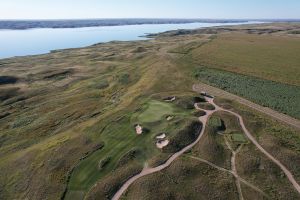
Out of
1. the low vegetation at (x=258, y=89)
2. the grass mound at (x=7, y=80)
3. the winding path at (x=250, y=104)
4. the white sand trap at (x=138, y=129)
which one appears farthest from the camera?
the grass mound at (x=7, y=80)

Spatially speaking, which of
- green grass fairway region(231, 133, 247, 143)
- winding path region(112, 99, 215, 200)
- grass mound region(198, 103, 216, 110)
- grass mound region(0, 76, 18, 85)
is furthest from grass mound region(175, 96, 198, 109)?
grass mound region(0, 76, 18, 85)

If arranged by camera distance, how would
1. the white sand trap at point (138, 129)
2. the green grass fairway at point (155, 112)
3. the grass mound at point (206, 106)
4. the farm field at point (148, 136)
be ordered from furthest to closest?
the grass mound at point (206, 106) → the green grass fairway at point (155, 112) → the white sand trap at point (138, 129) → the farm field at point (148, 136)

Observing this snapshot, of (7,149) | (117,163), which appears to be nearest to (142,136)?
(117,163)

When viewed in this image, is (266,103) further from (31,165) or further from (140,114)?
(31,165)

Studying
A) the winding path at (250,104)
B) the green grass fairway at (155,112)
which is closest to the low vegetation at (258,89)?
the winding path at (250,104)

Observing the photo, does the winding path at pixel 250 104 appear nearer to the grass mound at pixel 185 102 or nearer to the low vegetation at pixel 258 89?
the low vegetation at pixel 258 89

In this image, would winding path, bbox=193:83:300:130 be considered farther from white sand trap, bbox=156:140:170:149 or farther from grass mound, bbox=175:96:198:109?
white sand trap, bbox=156:140:170:149
